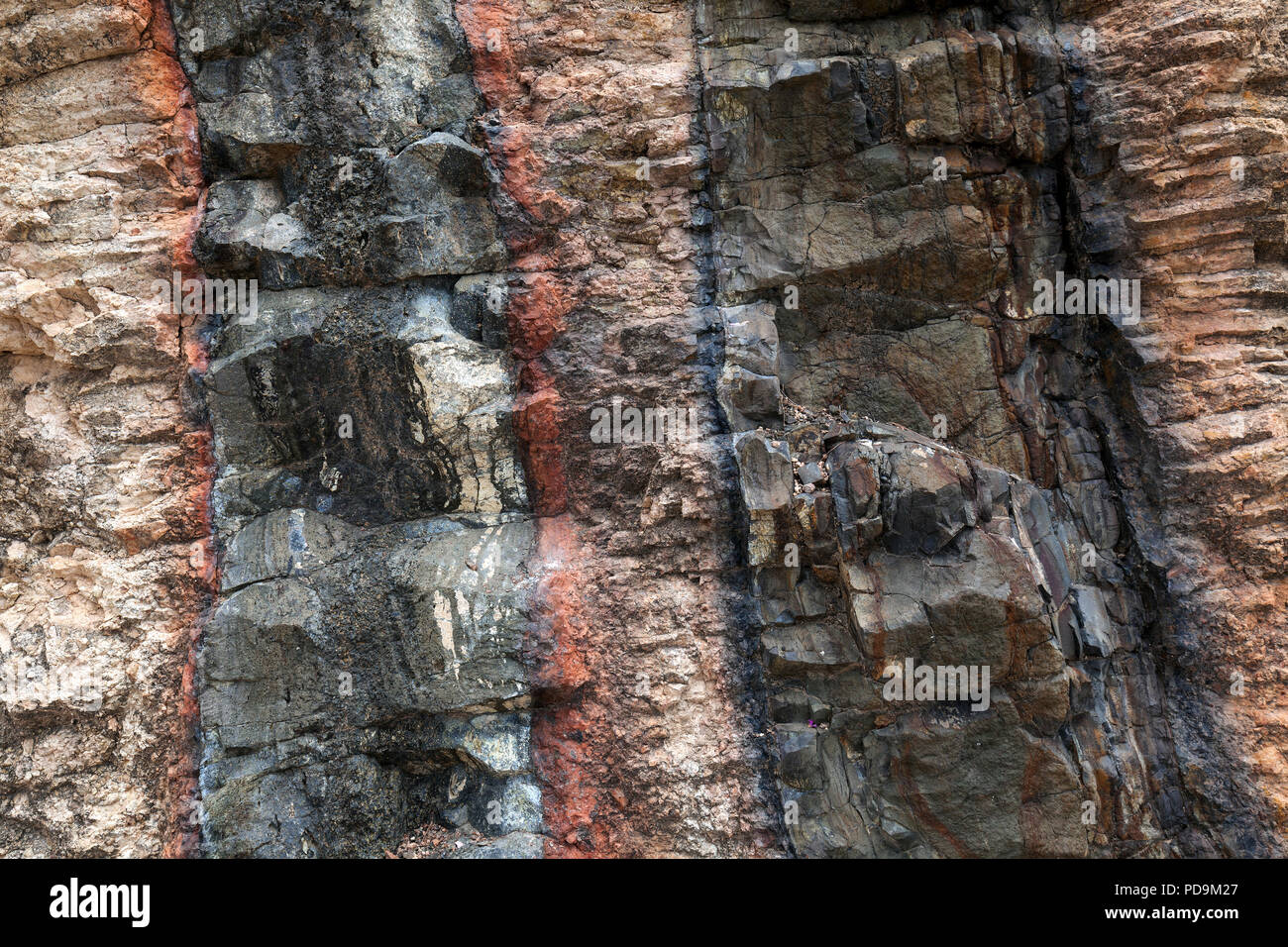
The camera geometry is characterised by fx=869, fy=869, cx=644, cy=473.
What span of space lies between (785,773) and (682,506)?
7.08 ft

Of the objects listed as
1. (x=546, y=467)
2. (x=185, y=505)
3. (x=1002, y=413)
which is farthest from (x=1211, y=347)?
(x=185, y=505)

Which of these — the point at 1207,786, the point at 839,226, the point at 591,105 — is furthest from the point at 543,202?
the point at 1207,786

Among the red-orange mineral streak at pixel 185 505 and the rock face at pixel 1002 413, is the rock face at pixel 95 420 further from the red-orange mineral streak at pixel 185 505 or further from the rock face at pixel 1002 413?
the rock face at pixel 1002 413

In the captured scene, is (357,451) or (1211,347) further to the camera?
(357,451)

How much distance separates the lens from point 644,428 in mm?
7012

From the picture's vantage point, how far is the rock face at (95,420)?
6820 millimetres

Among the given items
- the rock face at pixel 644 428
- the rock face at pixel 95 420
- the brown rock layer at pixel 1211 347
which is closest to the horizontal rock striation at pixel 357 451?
the rock face at pixel 644 428

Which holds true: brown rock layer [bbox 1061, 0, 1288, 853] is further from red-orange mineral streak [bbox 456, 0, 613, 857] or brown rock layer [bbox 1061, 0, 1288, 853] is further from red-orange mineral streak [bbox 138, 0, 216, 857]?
red-orange mineral streak [bbox 138, 0, 216, 857]

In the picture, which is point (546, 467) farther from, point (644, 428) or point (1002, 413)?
point (1002, 413)

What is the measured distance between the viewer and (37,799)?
6773mm

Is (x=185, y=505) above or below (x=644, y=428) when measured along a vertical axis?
below

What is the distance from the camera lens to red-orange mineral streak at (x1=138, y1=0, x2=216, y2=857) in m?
6.76

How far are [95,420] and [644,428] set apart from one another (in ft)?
14.7

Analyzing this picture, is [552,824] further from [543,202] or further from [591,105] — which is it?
[591,105]
